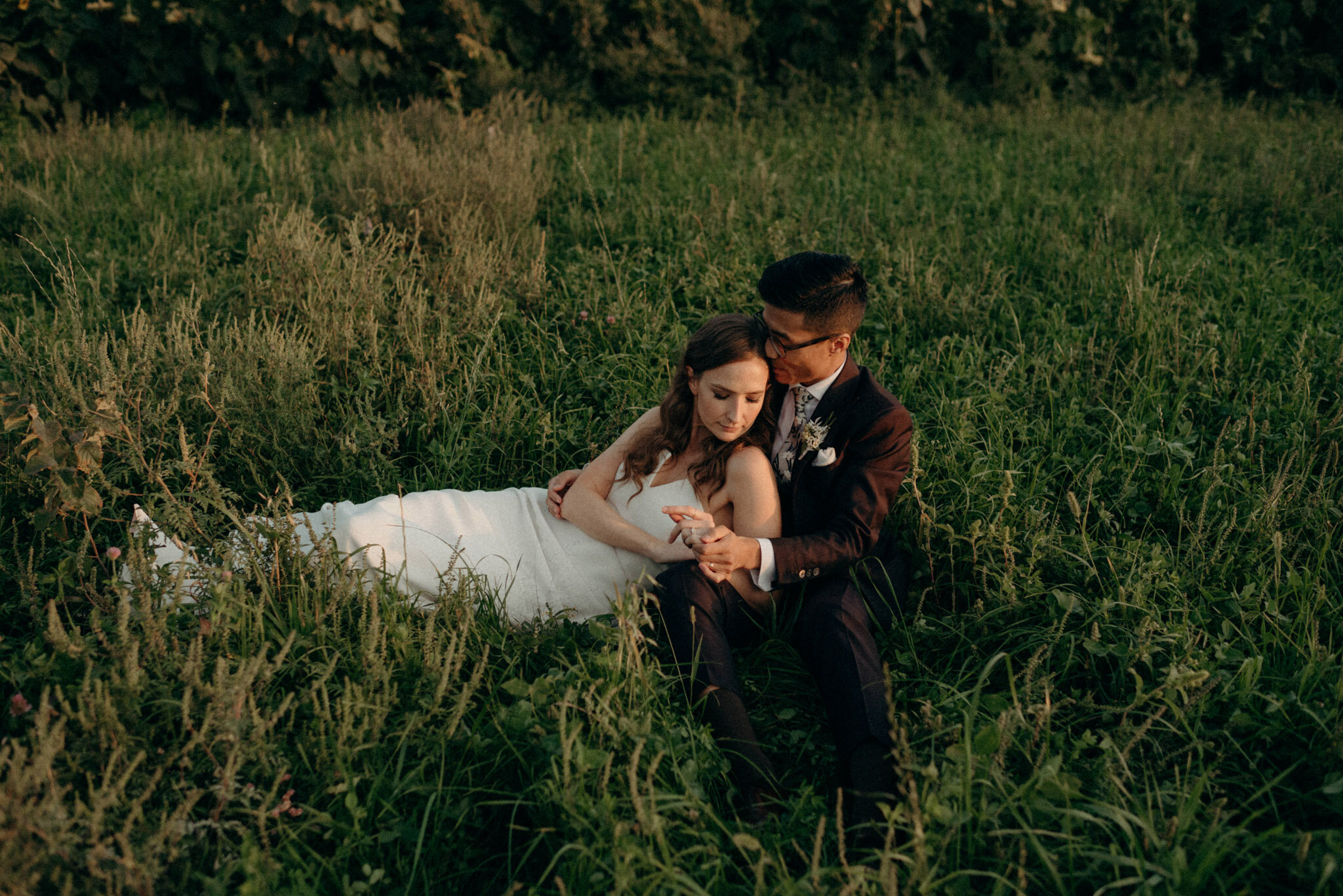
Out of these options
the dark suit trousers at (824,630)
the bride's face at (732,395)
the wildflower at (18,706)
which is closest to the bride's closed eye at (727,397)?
the bride's face at (732,395)

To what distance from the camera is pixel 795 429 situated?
9.68ft

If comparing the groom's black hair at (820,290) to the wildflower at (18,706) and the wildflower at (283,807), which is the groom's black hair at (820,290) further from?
the wildflower at (18,706)

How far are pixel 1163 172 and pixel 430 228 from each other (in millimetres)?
4914

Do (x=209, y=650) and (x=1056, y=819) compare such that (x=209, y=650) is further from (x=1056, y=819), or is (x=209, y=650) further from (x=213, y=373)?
(x=1056, y=819)

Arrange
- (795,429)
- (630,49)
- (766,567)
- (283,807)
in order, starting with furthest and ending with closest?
(630,49) < (795,429) < (766,567) < (283,807)

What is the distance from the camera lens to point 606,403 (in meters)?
3.78

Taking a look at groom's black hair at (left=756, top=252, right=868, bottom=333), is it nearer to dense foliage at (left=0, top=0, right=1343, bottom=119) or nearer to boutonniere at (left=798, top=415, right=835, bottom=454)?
boutonniere at (left=798, top=415, right=835, bottom=454)

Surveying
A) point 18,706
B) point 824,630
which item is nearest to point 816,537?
point 824,630

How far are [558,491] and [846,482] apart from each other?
1023 millimetres

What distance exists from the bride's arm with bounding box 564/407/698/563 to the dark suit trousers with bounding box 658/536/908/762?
0.30 ft

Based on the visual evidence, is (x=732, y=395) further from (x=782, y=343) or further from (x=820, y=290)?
(x=820, y=290)

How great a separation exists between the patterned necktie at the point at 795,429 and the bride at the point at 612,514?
0.07m

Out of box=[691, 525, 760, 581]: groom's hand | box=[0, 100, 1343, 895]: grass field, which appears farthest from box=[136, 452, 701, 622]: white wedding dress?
box=[691, 525, 760, 581]: groom's hand

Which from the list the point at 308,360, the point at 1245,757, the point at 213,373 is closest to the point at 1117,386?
the point at 1245,757
